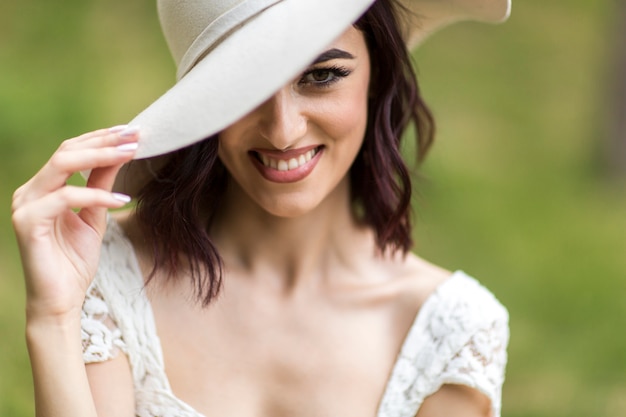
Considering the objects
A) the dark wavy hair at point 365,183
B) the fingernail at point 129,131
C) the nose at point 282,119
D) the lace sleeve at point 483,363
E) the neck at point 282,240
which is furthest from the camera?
the neck at point 282,240

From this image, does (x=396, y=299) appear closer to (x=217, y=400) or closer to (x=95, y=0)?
(x=217, y=400)

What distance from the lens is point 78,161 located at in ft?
6.93

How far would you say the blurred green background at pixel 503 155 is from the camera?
509 cm

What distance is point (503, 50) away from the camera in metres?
9.03

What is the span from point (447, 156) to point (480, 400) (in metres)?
4.54

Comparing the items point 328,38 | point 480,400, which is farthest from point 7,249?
point 328,38

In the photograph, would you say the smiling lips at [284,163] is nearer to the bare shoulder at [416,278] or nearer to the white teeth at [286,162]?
the white teeth at [286,162]

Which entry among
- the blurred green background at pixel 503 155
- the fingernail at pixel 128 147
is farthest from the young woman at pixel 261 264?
the blurred green background at pixel 503 155

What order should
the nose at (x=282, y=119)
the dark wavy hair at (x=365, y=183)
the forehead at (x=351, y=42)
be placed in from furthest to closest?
the dark wavy hair at (x=365, y=183)
the forehead at (x=351, y=42)
the nose at (x=282, y=119)

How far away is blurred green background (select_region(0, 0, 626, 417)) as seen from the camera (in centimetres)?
509

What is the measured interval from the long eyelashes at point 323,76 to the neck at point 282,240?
1.51 feet

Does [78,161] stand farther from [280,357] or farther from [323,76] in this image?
[280,357]

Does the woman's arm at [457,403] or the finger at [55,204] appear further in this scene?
the woman's arm at [457,403]

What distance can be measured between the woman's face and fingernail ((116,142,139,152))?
0.31 meters
